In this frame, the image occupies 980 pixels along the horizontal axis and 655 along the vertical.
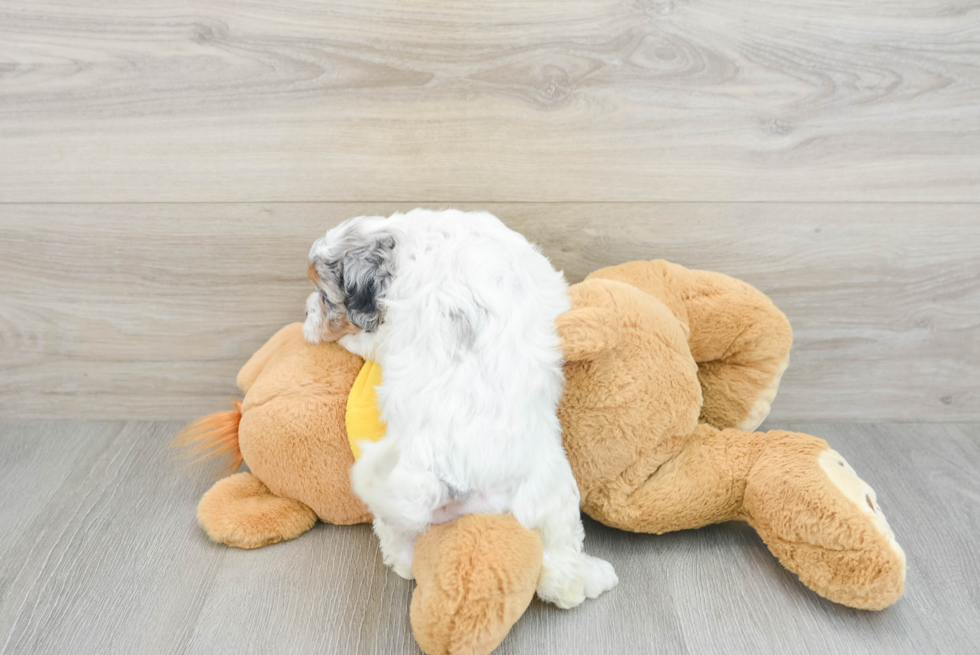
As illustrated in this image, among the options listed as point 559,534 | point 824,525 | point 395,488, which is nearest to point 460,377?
point 395,488

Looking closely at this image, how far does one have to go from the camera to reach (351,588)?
882 mm

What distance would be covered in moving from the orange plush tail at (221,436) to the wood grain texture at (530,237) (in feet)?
0.46

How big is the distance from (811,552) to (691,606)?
0.52ft

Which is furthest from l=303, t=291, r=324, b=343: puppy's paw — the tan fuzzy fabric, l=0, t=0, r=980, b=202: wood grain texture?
l=0, t=0, r=980, b=202: wood grain texture

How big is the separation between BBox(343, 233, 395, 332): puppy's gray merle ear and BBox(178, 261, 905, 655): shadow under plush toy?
11cm

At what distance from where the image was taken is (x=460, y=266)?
77 centimetres

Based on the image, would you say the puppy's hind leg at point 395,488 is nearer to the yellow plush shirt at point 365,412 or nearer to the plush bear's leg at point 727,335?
the yellow plush shirt at point 365,412

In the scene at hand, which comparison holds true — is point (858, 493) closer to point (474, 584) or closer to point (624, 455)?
point (624, 455)

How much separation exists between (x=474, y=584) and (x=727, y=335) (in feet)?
1.65

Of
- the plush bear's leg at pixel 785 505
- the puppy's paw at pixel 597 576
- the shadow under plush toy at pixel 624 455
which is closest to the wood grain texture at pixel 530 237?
the shadow under plush toy at pixel 624 455

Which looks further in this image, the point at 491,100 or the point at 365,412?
the point at 491,100

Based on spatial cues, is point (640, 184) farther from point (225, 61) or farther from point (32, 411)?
point (32, 411)

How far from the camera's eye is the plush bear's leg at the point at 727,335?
3.16ft

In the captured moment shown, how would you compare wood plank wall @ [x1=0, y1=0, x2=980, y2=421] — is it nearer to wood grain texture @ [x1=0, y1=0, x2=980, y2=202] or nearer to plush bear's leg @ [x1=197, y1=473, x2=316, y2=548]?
wood grain texture @ [x1=0, y1=0, x2=980, y2=202]
